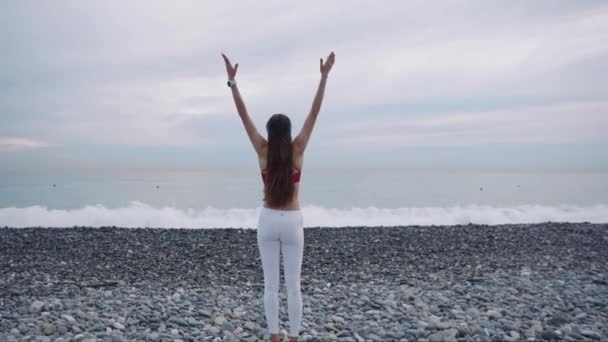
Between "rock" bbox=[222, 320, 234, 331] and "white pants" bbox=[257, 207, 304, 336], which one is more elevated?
"white pants" bbox=[257, 207, 304, 336]

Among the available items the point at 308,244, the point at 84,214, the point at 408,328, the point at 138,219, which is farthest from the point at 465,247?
the point at 84,214

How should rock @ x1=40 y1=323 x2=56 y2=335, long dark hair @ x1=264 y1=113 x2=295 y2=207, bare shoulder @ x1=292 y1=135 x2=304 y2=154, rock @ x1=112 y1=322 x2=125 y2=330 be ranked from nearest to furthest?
long dark hair @ x1=264 y1=113 x2=295 y2=207
bare shoulder @ x1=292 y1=135 x2=304 y2=154
rock @ x1=40 y1=323 x2=56 y2=335
rock @ x1=112 y1=322 x2=125 y2=330

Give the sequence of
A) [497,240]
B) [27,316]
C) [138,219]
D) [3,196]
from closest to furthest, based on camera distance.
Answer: [27,316] < [497,240] < [138,219] < [3,196]

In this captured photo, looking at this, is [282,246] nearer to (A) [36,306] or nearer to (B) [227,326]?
(B) [227,326]

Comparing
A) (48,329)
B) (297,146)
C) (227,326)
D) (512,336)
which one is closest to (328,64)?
(297,146)

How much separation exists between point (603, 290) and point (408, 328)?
4395mm

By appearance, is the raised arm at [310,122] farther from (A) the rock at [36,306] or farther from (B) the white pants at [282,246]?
(A) the rock at [36,306]

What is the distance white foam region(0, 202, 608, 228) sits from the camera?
23.2 meters

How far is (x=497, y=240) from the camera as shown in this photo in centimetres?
1421

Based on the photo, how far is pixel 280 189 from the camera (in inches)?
171

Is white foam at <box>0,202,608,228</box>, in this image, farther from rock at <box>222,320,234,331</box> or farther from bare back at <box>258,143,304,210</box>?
bare back at <box>258,143,304,210</box>

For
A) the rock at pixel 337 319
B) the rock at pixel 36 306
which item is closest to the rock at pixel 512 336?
the rock at pixel 337 319

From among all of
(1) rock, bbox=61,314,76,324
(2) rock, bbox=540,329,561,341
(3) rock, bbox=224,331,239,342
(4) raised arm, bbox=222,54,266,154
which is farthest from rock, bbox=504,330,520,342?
(1) rock, bbox=61,314,76,324

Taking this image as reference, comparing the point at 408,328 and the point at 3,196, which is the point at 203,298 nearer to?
the point at 408,328
